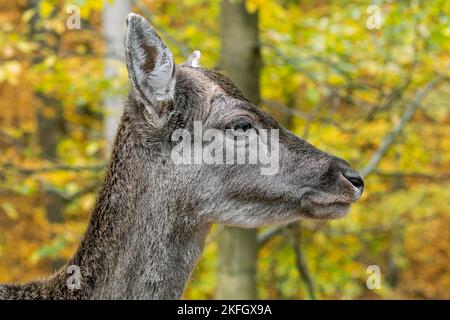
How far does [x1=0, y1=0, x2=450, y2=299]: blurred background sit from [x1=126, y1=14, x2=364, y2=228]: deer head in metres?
1.45

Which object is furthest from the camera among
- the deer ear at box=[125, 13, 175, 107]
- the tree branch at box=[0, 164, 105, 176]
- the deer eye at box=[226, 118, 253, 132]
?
the tree branch at box=[0, 164, 105, 176]

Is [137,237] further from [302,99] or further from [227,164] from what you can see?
[302,99]

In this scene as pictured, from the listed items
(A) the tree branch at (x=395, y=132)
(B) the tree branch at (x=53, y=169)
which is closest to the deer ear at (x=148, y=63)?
(A) the tree branch at (x=395, y=132)

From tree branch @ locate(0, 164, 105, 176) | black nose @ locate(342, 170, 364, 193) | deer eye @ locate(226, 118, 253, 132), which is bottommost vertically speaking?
tree branch @ locate(0, 164, 105, 176)

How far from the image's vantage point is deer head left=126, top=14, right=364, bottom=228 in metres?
4.73

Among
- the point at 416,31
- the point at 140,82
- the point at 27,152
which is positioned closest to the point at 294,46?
the point at 416,31

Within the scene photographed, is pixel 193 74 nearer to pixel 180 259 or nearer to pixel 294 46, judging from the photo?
pixel 180 259

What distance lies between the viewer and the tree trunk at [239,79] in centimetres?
833

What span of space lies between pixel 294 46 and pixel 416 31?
166cm

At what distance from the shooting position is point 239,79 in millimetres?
8305

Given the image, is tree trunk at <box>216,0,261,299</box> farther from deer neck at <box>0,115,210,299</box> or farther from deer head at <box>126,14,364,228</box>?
deer neck at <box>0,115,210,299</box>

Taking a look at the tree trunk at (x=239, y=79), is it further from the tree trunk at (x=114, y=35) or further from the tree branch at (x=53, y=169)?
the tree trunk at (x=114, y=35)

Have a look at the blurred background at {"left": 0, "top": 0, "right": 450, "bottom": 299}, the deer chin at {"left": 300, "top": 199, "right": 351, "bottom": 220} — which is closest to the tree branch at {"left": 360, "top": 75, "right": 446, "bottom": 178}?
the blurred background at {"left": 0, "top": 0, "right": 450, "bottom": 299}
